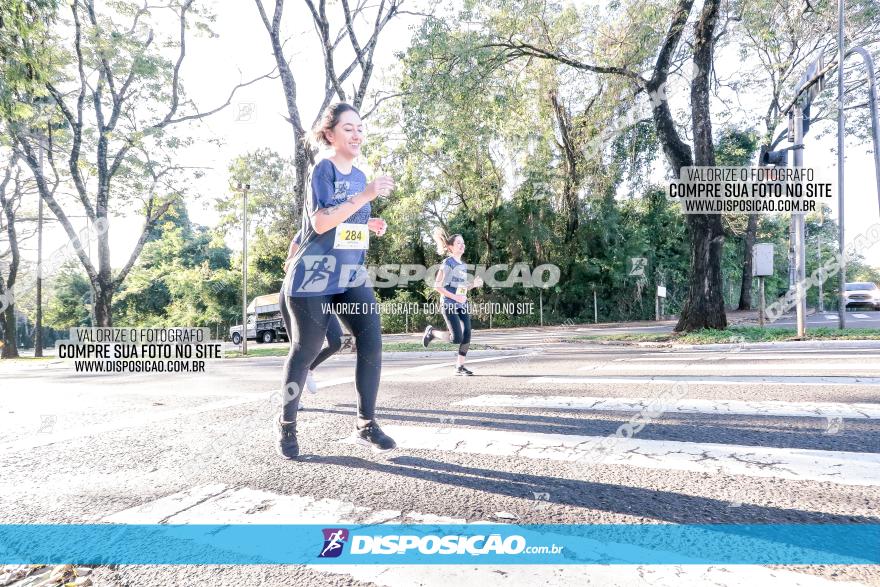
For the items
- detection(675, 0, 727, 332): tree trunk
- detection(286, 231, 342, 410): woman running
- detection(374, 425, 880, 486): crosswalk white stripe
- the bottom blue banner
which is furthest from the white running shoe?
detection(675, 0, 727, 332): tree trunk

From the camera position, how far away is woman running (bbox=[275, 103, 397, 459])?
2832 mm

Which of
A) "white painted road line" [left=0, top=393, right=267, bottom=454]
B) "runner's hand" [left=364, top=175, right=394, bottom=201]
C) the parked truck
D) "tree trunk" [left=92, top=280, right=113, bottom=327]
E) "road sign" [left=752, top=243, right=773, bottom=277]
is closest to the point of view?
"runner's hand" [left=364, top=175, right=394, bottom=201]

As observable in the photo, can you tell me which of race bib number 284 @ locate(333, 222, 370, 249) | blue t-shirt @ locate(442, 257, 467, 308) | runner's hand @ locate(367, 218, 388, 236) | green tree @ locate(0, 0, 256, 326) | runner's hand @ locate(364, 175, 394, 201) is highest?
green tree @ locate(0, 0, 256, 326)

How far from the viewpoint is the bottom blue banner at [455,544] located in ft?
5.17

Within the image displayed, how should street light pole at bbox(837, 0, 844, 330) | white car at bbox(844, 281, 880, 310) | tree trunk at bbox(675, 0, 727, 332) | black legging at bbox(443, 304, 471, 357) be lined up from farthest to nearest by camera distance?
white car at bbox(844, 281, 880, 310) < tree trunk at bbox(675, 0, 727, 332) < street light pole at bbox(837, 0, 844, 330) < black legging at bbox(443, 304, 471, 357)

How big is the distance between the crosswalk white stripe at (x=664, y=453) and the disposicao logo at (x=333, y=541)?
3.78ft

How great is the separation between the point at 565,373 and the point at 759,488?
423 centimetres

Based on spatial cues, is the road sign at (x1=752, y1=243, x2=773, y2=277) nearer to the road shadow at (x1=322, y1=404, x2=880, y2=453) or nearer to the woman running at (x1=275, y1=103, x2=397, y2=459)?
the road shadow at (x1=322, y1=404, x2=880, y2=453)

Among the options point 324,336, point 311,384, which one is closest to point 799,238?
point 311,384

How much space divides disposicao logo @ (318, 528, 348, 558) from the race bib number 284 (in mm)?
1679

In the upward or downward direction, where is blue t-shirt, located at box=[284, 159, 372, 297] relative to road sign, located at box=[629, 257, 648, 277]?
downward

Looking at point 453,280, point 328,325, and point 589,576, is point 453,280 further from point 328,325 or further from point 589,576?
point 589,576

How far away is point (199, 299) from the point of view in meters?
34.8

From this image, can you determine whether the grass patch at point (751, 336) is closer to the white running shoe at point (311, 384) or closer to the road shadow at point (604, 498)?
the white running shoe at point (311, 384)
